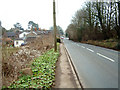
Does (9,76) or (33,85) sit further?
(9,76)

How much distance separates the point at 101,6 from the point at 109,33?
5848 mm

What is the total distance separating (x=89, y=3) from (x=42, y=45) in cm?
1936

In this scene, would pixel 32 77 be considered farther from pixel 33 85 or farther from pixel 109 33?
pixel 109 33

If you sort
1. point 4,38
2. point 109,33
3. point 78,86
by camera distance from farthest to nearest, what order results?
point 109,33
point 4,38
point 78,86

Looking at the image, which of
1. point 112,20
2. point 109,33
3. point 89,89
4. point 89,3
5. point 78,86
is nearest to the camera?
point 89,89

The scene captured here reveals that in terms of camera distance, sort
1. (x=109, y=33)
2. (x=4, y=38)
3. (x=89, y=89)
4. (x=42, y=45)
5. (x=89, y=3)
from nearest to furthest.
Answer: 1. (x=89, y=89)
2. (x=4, y=38)
3. (x=42, y=45)
4. (x=109, y=33)
5. (x=89, y=3)

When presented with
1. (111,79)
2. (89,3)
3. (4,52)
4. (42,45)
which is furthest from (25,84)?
(89,3)

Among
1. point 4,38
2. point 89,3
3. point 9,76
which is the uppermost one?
point 89,3

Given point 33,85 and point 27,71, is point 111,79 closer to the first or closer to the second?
point 33,85

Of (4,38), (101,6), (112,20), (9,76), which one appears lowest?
(9,76)

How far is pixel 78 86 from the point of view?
4324mm

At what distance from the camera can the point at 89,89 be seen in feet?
13.2

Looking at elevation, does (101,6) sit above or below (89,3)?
below

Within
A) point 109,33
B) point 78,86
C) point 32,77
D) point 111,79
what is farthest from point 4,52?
point 109,33
